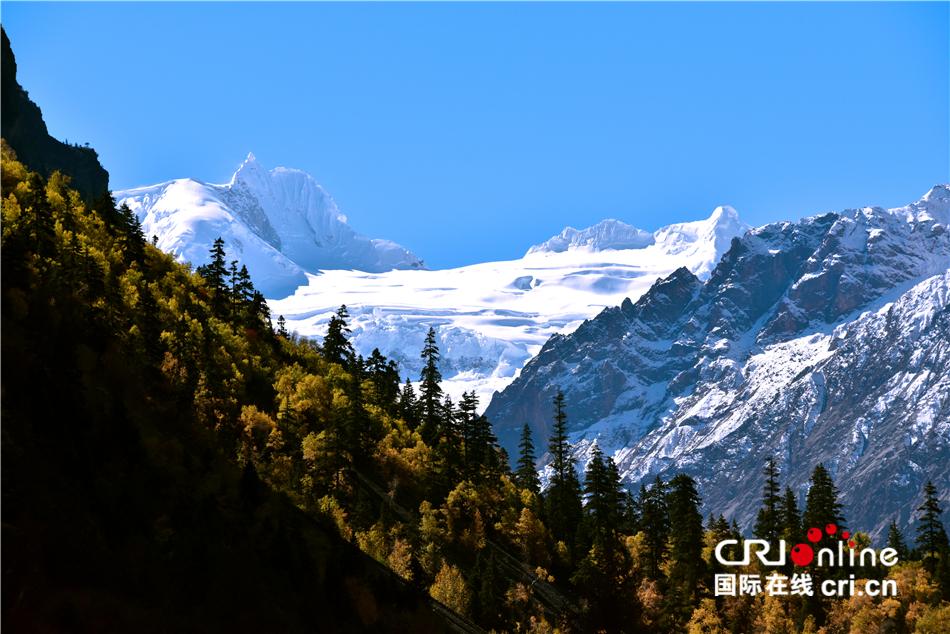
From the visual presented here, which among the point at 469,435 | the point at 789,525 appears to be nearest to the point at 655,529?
the point at 789,525

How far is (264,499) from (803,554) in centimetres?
8346

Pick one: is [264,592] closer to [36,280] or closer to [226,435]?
[36,280]

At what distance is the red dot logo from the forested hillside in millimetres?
2622

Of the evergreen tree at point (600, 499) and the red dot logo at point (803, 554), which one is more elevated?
the evergreen tree at point (600, 499)

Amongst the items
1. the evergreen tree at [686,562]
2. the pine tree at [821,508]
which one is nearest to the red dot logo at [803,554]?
the pine tree at [821,508]

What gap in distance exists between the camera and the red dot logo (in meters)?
144

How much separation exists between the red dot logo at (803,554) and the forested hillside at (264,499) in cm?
262

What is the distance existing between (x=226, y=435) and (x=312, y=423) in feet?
69.5

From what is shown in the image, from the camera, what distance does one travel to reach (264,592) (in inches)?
2916

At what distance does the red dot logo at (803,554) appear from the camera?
471ft

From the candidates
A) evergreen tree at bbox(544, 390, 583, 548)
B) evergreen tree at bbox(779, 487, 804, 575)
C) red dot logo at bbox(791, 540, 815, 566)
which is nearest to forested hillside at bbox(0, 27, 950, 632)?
evergreen tree at bbox(544, 390, 583, 548)

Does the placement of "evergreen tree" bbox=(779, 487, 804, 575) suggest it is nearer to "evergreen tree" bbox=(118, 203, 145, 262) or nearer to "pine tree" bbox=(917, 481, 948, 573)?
"pine tree" bbox=(917, 481, 948, 573)

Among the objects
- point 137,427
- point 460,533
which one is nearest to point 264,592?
point 137,427

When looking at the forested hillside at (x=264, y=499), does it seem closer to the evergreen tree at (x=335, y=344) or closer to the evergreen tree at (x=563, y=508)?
the evergreen tree at (x=563, y=508)
